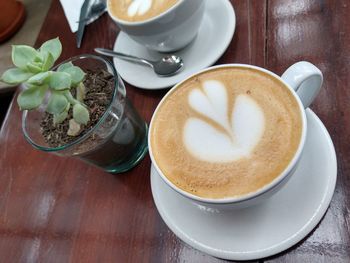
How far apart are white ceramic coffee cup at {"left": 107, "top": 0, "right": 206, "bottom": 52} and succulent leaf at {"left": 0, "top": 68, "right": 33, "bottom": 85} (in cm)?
21

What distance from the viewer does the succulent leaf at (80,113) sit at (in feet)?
1.69

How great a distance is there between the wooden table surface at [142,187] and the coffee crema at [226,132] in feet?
0.38

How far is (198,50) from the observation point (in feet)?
2.33

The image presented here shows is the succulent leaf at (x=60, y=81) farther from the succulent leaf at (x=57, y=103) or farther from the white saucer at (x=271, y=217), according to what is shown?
the white saucer at (x=271, y=217)

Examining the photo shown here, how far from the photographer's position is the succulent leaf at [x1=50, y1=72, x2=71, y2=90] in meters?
0.49

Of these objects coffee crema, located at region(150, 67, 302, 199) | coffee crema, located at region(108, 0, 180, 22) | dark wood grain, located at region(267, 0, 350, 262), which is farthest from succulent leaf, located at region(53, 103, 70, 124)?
dark wood grain, located at region(267, 0, 350, 262)

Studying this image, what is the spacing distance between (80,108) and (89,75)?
0.11 m

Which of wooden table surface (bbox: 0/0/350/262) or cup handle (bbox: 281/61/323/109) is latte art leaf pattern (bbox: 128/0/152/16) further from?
cup handle (bbox: 281/61/323/109)

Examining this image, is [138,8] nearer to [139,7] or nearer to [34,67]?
[139,7]

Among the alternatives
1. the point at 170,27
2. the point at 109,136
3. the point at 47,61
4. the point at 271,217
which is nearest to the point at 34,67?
the point at 47,61

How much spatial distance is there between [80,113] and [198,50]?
11.2 inches

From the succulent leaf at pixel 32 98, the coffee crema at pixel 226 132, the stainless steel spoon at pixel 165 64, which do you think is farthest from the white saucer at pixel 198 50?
the succulent leaf at pixel 32 98

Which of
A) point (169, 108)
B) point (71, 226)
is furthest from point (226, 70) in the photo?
point (71, 226)

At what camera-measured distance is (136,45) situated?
2.54 feet
